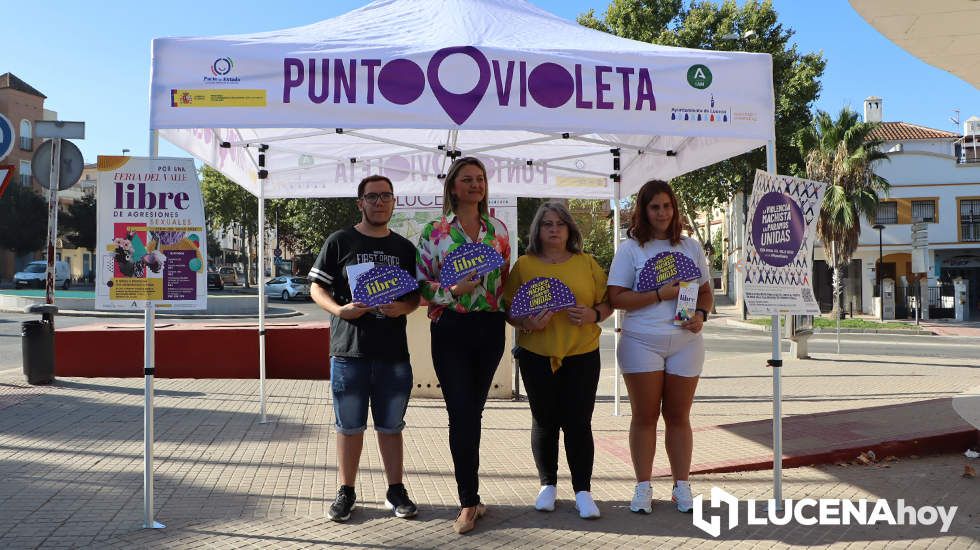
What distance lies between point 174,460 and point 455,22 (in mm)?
3879

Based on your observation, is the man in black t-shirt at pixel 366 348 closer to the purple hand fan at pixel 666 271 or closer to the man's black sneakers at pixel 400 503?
the man's black sneakers at pixel 400 503

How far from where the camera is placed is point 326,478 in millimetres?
5062

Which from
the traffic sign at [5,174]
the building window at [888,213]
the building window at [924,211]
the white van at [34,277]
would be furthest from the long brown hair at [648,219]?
the white van at [34,277]

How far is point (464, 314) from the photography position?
3.94 m

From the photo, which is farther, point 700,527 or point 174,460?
point 174,460

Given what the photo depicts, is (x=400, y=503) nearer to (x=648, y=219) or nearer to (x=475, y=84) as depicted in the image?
(x=648, y=219)

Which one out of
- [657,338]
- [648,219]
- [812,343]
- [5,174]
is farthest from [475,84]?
[812,343]

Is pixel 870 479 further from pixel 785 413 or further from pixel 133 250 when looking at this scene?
pixel 133 250

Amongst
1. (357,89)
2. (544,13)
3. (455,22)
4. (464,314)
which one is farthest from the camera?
(544,13)

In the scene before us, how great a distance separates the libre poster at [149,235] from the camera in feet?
13.4

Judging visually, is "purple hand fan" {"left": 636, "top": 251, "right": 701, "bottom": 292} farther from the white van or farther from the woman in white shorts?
the white van

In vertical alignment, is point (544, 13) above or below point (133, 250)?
above

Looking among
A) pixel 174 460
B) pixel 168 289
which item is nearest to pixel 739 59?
pixel 168 289

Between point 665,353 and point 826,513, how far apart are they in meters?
1.38
